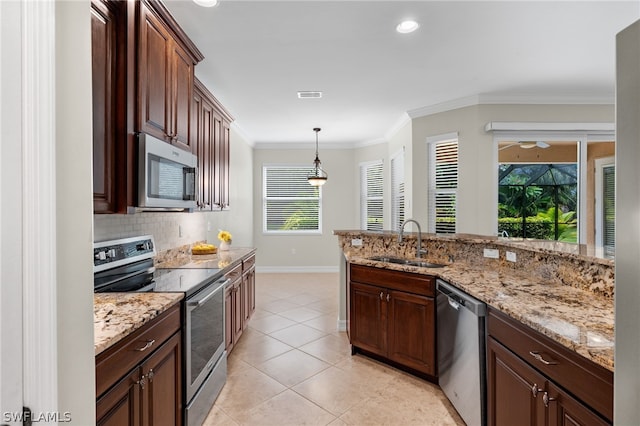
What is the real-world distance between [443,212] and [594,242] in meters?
2.02

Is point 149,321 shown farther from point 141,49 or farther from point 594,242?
point 594,242

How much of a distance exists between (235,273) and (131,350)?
5.53 feet

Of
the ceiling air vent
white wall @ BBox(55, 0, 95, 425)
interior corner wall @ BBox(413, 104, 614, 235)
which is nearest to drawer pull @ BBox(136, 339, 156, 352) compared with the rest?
white wall @ BBox(55, 0, 95, 425)

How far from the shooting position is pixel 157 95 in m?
2.04

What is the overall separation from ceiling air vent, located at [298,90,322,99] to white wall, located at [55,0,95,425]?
313 cm

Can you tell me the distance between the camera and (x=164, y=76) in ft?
7.02

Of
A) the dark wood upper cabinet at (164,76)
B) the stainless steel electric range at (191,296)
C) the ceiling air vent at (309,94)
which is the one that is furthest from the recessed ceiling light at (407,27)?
the stainless steel electric range at (191,296)

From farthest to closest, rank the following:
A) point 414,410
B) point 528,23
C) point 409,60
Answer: point 409,60, point 528,23, point 414,410

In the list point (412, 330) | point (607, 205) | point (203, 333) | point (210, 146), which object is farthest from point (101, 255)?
point (607, 205)

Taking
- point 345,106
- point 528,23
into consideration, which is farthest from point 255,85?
point 528,23

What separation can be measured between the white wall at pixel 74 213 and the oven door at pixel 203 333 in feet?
3.42

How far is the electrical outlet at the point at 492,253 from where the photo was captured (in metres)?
2.54

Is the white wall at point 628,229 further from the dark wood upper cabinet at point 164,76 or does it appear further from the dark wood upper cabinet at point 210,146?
the dark wood upper cabinet at point 210,146

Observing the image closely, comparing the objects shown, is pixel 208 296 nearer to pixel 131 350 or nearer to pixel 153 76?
pixel 131 350
